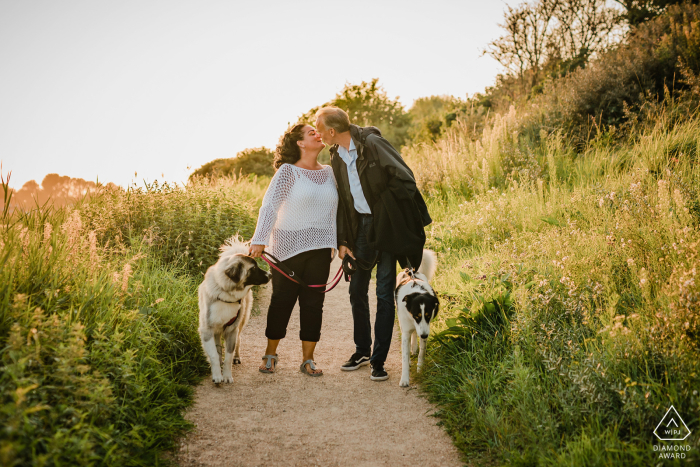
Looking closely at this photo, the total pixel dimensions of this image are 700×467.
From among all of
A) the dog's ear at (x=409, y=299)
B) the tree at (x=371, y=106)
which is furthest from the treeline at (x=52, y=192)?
the tree at (x=371, y=106)

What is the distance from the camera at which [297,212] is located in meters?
4.39

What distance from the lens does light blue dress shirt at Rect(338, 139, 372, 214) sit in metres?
4.30

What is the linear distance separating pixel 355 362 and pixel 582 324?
89.5 inches

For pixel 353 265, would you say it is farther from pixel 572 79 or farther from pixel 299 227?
pixel 572 79

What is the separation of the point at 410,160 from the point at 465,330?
9.05 meters

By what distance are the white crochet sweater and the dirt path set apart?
4.30 ft

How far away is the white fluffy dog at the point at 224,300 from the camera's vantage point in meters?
4.07

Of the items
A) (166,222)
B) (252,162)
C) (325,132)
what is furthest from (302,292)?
(252,162)

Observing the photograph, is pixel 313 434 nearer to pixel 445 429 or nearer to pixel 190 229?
pixel 445 429

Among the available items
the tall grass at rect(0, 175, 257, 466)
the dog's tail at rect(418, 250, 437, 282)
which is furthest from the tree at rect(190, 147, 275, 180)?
the dog's tail at rect(418, 250, 437, 282)

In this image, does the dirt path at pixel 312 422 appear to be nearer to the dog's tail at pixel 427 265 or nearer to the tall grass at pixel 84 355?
the tall grass at pixel 84 355

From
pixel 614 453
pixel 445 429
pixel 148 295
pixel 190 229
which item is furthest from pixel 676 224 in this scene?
pixel 190 229

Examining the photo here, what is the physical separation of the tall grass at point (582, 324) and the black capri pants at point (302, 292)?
1282mm

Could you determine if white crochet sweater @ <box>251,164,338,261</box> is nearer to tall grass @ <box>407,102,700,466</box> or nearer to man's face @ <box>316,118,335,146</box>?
man's face @ <box>316,118,335,146</box>
